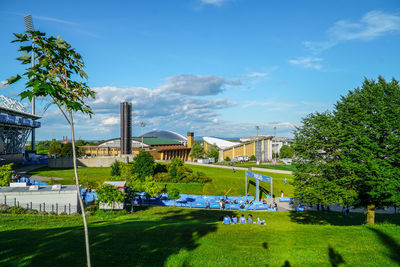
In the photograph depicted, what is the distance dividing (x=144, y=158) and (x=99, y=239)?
3434 cm

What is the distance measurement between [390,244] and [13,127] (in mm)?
89792

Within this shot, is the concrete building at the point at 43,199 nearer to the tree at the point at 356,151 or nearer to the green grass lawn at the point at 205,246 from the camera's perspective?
the green grass lawn at the point at 205,246

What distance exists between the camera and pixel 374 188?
18.3 meters

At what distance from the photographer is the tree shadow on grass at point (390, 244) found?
36.9ft

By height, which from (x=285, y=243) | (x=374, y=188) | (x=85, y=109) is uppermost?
(x=85, y=109)

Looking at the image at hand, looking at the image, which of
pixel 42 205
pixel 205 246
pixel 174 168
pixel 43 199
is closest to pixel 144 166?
pixel 174 168

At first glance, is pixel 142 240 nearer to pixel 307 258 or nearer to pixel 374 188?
pixel 307 258

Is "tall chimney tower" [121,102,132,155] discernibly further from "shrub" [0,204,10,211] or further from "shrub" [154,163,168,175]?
"shrub" [0,204,10,211]

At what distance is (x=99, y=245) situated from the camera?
40.3 ft

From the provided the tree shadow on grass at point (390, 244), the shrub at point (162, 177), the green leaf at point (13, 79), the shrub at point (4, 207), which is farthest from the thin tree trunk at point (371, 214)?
the shrub at point (162, 177)

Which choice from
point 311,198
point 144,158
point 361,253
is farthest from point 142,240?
point 144,158

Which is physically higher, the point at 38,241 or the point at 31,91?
the point at 31,91

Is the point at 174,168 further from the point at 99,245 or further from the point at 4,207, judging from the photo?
the point at 99,245

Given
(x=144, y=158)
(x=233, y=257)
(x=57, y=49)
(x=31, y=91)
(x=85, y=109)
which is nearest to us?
(x=31, y=91)
